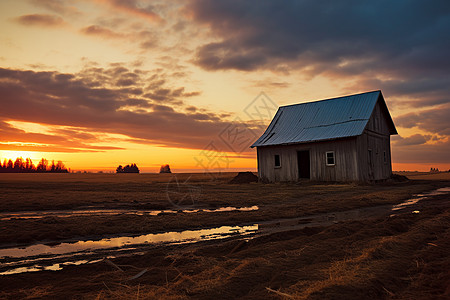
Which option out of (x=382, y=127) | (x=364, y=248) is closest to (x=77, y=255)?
(x=364, y=248)

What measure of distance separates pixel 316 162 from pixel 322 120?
450 cm

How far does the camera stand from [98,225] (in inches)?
323

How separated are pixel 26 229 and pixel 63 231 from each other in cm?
92

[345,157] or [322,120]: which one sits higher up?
[322,120]

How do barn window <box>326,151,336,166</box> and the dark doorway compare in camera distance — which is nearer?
barn window <box>326,151,336,166</box>

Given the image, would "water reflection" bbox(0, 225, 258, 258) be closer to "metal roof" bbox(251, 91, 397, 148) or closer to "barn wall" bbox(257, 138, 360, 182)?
"barn wall" bbox(257, 138, 360, 182)

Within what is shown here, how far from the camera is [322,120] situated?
29.3 meters

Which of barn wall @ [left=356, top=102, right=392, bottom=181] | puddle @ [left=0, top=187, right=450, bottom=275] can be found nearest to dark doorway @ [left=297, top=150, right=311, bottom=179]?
barn wall @ [left=356, top=102, right=392, bottom=181]

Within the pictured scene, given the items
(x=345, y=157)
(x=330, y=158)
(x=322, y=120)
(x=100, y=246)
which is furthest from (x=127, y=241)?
(x=322, y=120)

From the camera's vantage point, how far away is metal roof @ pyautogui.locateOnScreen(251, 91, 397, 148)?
87.3ft

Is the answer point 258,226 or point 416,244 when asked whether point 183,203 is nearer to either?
point 258,226

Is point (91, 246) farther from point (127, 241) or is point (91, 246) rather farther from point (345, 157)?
point (345, 157)

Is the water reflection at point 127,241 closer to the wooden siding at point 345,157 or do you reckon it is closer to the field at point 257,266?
the field at point 257,266

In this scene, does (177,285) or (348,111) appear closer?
(177,285)
